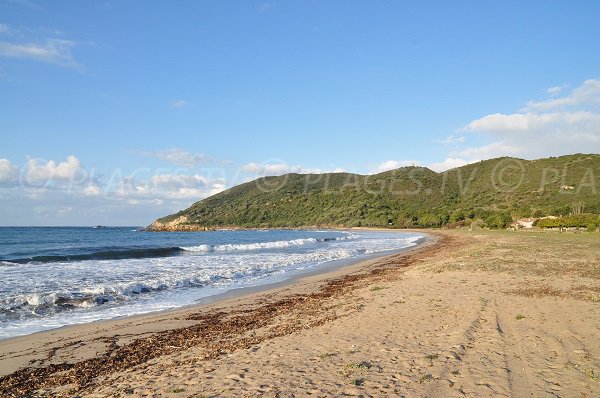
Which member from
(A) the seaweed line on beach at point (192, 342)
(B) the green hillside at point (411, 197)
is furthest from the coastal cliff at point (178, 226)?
(A) the seaweed line on beach at point (192, 342)

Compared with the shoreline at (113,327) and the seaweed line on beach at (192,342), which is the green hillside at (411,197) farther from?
the seaweed line on beach at (192,342)

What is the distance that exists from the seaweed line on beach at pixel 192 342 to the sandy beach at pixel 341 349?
0.03 metres

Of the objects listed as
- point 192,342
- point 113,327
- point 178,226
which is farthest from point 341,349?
point 178,226

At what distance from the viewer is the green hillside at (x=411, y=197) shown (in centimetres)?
8064

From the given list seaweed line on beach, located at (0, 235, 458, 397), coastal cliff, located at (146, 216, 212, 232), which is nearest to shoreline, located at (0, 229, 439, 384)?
seaweed line on beach, located at (0, 235, 458, 397)

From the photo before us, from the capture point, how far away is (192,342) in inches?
316

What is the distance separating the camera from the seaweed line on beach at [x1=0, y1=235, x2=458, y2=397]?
6.04 meters

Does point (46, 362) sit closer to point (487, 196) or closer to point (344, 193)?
point (487, 196)

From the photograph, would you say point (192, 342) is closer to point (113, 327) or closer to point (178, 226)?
point (113, 327)

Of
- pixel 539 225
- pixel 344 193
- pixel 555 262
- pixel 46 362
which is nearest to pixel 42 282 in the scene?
pixel 46 362

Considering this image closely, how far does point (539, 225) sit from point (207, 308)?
5869 centimetres

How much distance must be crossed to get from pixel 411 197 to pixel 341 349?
12664 centimetres

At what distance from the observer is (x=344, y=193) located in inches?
5876

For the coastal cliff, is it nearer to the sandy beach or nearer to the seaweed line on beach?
the seaweed line on beach
